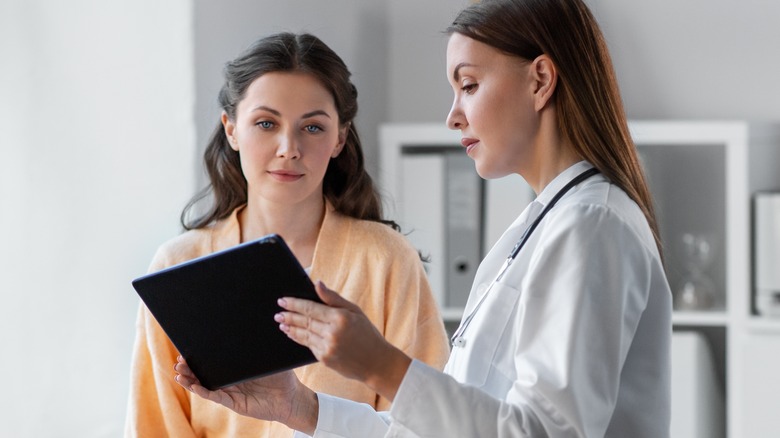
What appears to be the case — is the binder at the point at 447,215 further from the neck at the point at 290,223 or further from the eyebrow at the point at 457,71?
the eyebrow at the point at 457,71

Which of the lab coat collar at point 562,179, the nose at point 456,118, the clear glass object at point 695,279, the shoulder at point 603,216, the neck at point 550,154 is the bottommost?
the clear glass object at point 695,279

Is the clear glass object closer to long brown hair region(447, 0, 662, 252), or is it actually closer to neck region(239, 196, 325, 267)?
neck region(239, 196, 325, 267)

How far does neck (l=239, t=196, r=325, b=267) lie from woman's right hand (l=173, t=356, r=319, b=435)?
0.46 m

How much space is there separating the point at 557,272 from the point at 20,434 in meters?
1.28

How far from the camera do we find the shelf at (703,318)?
3.09m

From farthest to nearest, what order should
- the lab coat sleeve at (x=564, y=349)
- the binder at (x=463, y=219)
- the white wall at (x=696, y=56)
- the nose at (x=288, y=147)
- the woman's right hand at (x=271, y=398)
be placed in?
the white wall at (x=696, y=56)
the binder at (x=463, y=219)
the nose at (x=288, y=147)
the woman's right hand at (x=271, y=398)
the lab coat sleeve at (x=564, y=349)

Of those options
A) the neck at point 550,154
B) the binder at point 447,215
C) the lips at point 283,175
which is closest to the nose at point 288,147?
the lips at point 283,175

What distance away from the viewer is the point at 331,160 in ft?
6.16

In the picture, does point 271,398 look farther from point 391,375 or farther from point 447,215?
point 447,215

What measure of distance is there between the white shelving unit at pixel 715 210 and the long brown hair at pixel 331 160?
3.27 feet

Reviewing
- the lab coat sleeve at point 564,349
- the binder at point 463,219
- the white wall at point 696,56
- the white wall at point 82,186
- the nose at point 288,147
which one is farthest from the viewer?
the white wall at point 696,56

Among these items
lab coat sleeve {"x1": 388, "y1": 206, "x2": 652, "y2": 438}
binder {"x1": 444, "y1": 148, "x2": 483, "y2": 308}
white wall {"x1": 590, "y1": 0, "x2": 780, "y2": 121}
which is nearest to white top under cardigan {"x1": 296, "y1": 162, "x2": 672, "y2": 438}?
lab coat sleeve {"x1": 388, "y1": 206, "x2": 652, "y2": 438}

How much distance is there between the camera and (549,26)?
1.19 metres

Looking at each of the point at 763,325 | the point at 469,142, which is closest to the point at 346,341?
the point at 469,142
